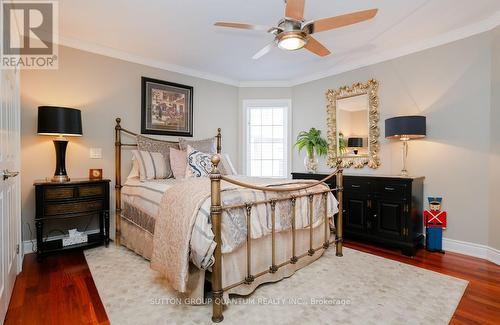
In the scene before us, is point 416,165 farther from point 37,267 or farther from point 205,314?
point 37,267

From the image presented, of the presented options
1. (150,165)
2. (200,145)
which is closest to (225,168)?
(200,145)

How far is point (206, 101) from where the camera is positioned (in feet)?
15.3

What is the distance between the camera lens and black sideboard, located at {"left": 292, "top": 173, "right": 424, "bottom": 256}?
305 cm

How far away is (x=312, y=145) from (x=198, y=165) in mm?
2046

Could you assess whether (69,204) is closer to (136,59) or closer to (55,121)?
(55,121)

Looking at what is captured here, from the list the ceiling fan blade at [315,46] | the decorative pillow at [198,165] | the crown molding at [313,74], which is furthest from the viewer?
the decorative pillow at [198,165]

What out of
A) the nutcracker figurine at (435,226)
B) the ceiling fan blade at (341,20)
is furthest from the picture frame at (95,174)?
the nutcracker figurine at (435,226)

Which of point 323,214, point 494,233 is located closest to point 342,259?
point 323,214

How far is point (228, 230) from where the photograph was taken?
1.91 metres

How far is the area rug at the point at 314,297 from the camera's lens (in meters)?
1.79

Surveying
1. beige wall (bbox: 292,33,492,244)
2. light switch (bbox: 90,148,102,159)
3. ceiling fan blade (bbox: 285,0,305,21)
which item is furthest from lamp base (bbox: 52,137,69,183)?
beige wall (bbox: 292,33,492,244)

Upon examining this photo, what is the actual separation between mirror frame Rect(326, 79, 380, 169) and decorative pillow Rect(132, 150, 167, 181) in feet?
8.88

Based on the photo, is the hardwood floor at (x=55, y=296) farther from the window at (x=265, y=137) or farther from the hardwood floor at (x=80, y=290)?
the window at (x=265, y=137)

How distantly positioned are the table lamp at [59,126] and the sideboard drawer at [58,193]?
146mm
